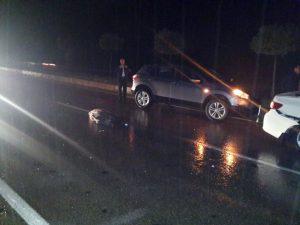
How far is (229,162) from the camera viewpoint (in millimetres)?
7684

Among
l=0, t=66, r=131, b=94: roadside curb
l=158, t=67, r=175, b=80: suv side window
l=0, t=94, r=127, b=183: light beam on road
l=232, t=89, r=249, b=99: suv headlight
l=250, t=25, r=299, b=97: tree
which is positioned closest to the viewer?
l=0, t=94, r=127, b=183: light beam on road

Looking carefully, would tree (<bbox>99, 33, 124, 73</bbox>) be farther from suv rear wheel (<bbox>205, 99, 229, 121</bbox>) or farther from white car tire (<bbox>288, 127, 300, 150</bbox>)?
white car tire (<bbox>288, 127, 300, 150</bbox>)

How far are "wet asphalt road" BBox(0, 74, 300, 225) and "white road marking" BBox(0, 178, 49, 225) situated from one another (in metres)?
0.09

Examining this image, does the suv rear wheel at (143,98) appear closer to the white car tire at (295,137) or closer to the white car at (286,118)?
the white car at (286,118)

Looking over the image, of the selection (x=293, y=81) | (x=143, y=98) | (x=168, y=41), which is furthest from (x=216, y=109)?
(x=168, y=41)

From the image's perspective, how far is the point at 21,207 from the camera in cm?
551

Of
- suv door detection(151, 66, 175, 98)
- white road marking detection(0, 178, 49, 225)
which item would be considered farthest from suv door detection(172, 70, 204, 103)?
white road marking detection(0, 178, 49, 225)

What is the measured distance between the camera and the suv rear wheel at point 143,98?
13516 millimetres

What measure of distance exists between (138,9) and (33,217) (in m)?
21.9

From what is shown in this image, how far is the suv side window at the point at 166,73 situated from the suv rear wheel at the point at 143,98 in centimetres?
76

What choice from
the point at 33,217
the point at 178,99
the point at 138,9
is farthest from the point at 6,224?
the point at 138,9

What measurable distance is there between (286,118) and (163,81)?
5318mm

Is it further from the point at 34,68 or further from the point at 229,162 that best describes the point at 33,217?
the point at 34,68

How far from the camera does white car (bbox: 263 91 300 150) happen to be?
8.23 m
